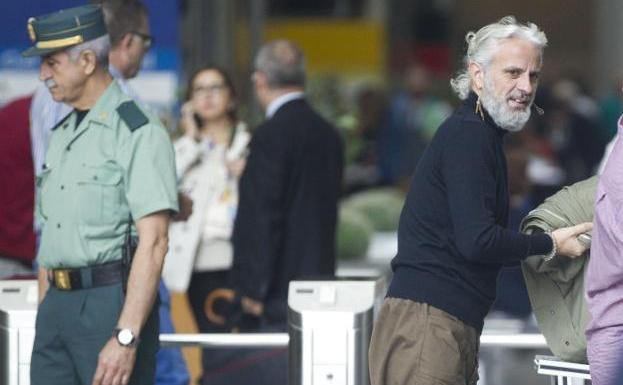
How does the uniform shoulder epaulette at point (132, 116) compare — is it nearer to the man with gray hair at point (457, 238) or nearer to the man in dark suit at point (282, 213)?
the man with gray hair at point (457, 238)

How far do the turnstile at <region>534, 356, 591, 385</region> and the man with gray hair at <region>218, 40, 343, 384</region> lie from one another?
84.5 inches

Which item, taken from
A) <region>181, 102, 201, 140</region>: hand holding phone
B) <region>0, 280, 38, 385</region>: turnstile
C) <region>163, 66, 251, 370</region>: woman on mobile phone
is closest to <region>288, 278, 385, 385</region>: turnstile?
<region>0, 280, 38, 385</region>: turnstile

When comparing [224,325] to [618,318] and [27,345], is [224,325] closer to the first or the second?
[27,345]

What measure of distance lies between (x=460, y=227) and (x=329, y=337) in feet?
2.85

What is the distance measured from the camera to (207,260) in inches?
317

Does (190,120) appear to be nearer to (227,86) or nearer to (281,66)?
(227,86)

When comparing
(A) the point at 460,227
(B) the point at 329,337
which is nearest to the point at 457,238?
(A) the point at 460,227

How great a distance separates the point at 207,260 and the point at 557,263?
3.12 meters

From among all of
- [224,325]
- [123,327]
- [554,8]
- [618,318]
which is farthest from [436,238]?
[554,8]

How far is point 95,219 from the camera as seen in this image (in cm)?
530

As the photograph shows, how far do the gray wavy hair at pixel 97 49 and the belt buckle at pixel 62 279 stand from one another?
68 centimetres

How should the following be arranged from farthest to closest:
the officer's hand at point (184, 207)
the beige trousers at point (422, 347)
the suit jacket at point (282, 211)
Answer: the suit jacket at point (282, 211)
the officer's hand at point (184, 207)
the beige trousers at point (422, 347)

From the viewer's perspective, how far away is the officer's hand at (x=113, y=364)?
5.16 metres

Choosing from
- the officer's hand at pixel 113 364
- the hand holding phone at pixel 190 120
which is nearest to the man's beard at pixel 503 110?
Answer: the officer's hand at pixel 113 364
